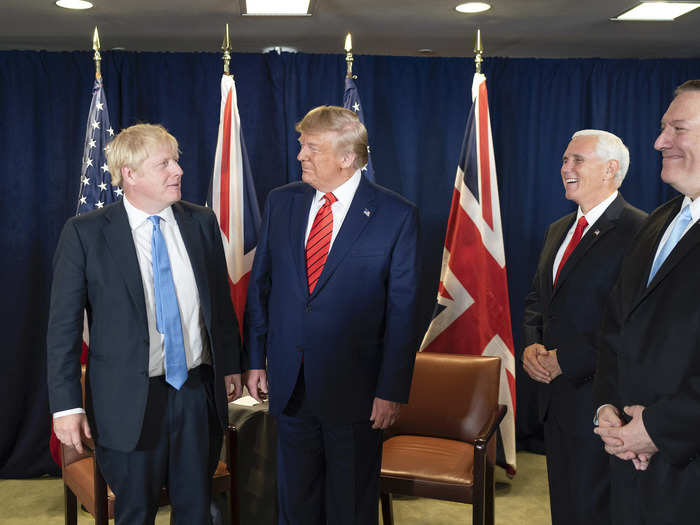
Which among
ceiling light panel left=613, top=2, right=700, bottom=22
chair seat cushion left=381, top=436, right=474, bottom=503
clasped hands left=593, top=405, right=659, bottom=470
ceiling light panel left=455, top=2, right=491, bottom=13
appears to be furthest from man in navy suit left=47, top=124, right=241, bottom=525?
ceiling light panel left=613, top=2, right=700, bottom=22

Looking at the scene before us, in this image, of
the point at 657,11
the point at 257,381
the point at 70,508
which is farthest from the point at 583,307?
the point at 70,508

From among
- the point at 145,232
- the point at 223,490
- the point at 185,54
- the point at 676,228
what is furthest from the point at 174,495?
the point at 185,54

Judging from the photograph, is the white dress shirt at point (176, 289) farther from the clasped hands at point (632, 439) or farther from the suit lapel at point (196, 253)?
the clasped hands at point (632, 439)

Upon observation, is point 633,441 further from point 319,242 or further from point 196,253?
point 196,253

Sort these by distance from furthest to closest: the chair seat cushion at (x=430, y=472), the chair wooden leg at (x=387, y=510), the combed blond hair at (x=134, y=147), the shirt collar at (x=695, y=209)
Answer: the chair wooden leg at (x=387, y=510) < the chair seat cushion at (x=430, y=472) < the combed blond hair at (x=134, y=147) < the shirt collar at (x=695, y=209)

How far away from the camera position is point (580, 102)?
4.50 m

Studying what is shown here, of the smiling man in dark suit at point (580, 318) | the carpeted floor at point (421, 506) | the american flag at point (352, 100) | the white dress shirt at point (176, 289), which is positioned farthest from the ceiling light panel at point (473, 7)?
the carpeted floor at point (421, 506)

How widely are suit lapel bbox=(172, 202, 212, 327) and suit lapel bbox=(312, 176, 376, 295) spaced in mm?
356

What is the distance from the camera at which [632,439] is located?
1771 millimetres

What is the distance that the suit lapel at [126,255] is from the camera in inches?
84.4

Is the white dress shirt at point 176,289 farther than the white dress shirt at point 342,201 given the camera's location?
No

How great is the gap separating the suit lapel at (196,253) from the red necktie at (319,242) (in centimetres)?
34

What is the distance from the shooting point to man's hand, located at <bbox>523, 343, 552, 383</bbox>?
2.69m

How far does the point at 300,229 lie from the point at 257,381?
57 centimetres
